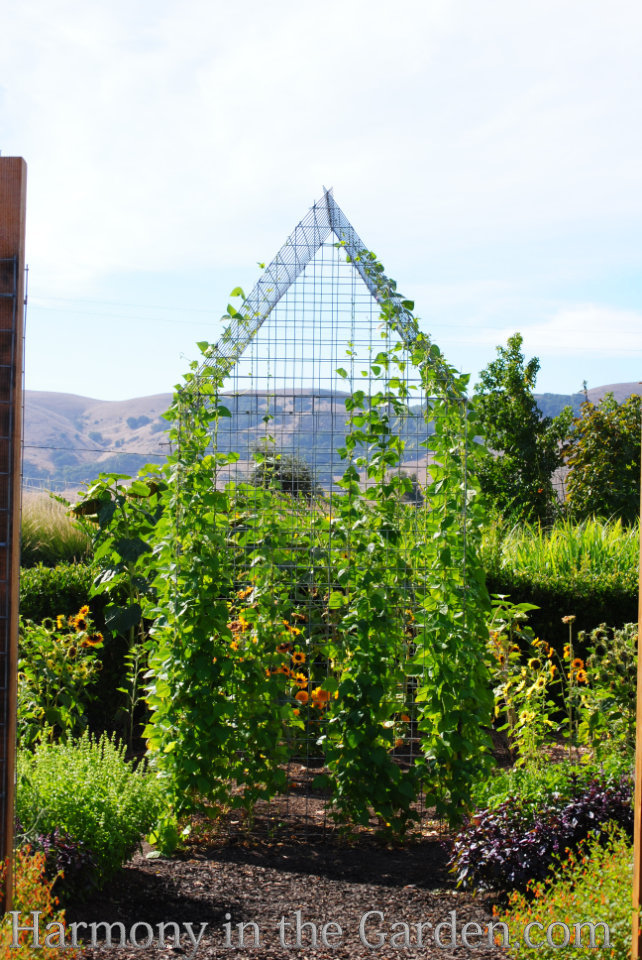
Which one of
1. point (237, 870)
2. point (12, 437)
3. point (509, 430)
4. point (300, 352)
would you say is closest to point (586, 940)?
point (237, 870)

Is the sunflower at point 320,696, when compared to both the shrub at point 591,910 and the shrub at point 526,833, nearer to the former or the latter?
the shrub at point 526,833

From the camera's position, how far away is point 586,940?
8.25 ft

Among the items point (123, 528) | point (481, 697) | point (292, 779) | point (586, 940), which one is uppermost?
point (123, 528)

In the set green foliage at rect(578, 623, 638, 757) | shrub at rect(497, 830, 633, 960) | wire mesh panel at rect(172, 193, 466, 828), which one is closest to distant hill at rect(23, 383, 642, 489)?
wire mesh panel at rect(172, 193, 466, 828)

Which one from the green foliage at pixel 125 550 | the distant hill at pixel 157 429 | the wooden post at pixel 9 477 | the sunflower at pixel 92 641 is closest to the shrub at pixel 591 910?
the wooden post at pixel 9 477

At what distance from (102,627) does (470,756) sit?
3007 millimetres

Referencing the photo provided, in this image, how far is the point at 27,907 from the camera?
2.54 m

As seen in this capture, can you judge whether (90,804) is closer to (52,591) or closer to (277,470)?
(277,470)

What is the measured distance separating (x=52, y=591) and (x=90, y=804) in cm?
296

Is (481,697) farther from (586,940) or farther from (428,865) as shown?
(586,940)

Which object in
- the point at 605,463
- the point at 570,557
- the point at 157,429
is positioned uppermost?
the point at 157,429

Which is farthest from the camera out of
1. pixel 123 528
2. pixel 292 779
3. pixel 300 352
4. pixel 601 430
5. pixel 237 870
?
pixel 601 430

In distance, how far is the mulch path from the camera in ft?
9.73

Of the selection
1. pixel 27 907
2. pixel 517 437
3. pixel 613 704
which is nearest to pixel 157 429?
pixel 517 437
